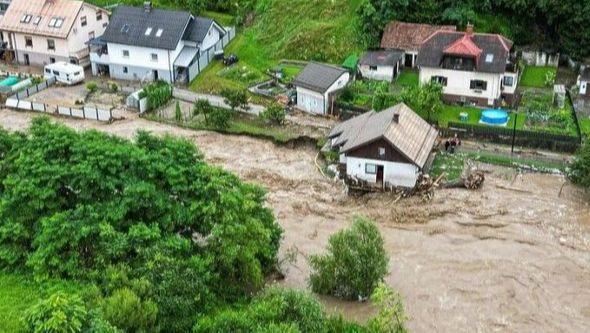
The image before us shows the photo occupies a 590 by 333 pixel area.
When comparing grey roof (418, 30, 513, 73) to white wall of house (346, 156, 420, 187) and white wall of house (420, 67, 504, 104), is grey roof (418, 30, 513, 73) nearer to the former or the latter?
white wall of house (420, 67, 504, 104)

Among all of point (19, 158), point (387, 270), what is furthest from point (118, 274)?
point (387, 270)

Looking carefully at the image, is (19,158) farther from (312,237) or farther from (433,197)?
(433,197)

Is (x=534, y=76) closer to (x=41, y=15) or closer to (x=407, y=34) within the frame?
(x=407, y=34)

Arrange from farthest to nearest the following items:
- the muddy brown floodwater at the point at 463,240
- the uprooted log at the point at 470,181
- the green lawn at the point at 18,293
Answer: the uprooted log at the point at 470,181 → the muddy brown floodwater at the point at 463,240 → the green lawn at the point at 18,293

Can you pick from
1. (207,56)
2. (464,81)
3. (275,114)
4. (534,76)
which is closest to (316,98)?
(275,114)

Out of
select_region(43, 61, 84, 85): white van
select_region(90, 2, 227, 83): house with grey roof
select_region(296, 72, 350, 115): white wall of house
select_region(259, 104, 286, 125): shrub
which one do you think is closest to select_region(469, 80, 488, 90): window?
select_region(296, 72, 350, 115): white wall of house

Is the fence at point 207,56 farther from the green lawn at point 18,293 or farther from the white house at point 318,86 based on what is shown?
the green lawn at point 18,293

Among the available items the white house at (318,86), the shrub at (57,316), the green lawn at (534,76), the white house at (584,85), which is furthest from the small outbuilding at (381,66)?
the shrub at (57,316)
